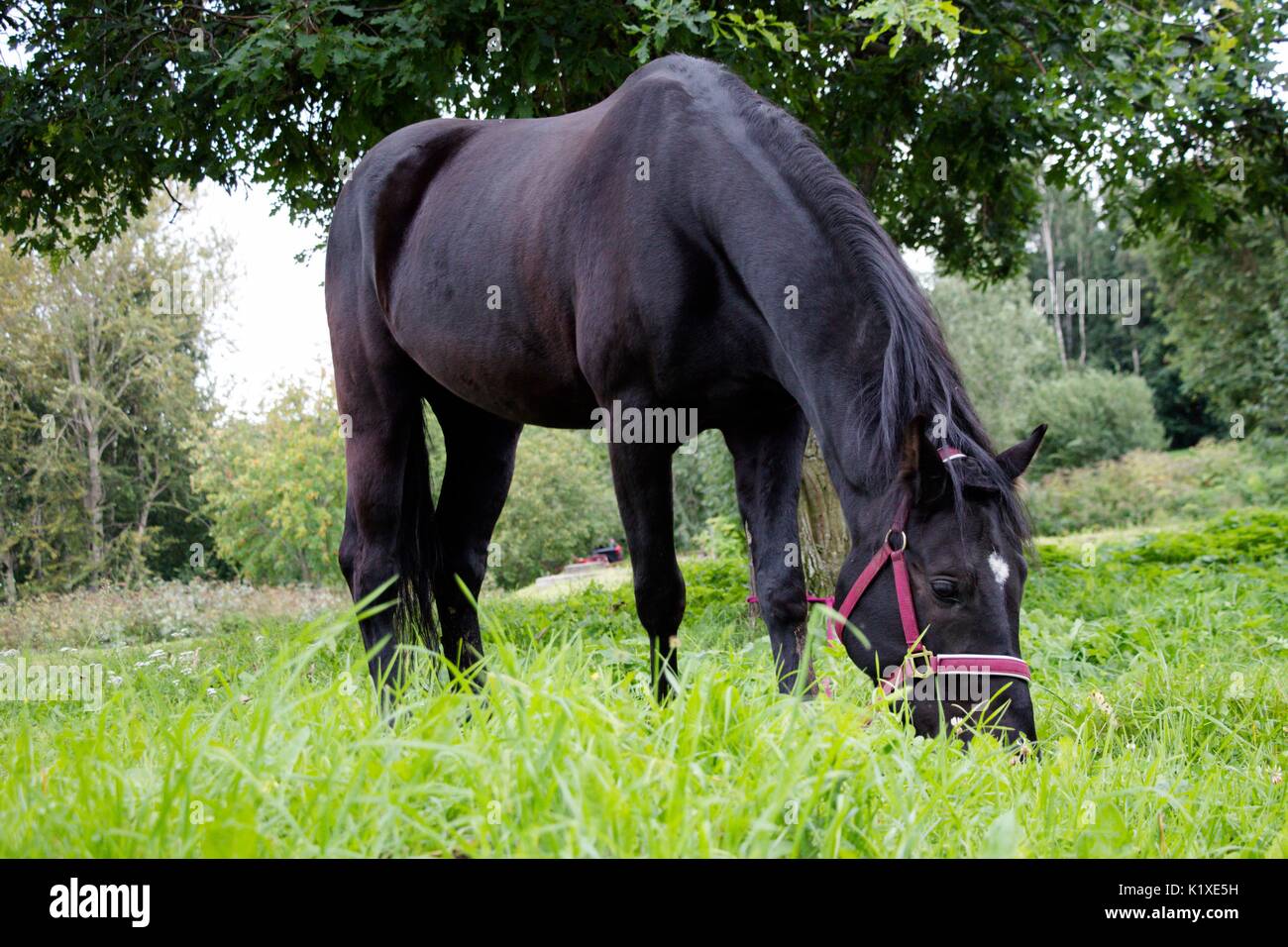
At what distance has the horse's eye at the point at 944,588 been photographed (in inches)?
107

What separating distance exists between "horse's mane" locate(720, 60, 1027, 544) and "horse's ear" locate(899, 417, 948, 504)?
33 millimetres

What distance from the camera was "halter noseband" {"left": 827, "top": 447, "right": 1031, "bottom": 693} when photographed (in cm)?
267

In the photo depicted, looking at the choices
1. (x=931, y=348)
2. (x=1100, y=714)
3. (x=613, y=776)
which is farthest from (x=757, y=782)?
(x=1100, y=714)

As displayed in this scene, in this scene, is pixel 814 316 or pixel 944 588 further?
pixel 814 316

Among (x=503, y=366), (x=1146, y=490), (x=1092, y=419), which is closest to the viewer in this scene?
(x=503, y=366)

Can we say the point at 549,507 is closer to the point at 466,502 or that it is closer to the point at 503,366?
the point at 466,502

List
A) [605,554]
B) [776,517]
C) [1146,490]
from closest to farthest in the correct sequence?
[776,517] < [1146,490] < [605,554]

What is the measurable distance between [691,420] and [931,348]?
0.91 meters

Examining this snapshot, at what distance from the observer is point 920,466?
9.04 ft

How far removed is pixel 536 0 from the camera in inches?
230

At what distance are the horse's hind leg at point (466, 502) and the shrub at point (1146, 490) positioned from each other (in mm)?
24802

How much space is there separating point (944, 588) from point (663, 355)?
1.18 m

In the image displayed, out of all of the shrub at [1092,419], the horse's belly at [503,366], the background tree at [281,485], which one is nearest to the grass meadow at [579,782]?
the horse's belly at [503,366]

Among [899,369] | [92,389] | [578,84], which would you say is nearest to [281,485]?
[92,389]
